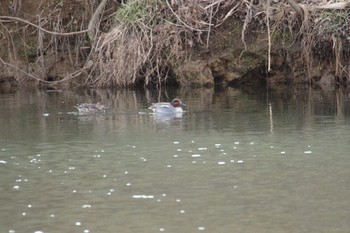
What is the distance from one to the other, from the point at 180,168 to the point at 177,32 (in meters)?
10.7

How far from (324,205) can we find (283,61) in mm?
13151

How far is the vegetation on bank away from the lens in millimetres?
20172

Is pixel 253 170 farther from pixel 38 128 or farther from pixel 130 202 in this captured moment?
pixel 38 128

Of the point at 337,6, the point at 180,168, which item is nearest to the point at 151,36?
the point at 337,6

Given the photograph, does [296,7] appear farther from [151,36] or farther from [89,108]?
[89,108]

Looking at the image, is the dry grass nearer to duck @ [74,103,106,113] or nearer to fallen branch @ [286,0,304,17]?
fallen branch @ [286,0,304,17]

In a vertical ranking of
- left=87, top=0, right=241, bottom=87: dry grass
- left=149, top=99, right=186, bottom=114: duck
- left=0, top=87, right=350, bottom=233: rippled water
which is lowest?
left=0, top=87, right=350, bottom=233: rippled water

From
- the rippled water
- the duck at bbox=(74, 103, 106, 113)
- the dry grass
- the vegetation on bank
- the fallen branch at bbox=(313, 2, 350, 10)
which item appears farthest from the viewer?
the dry grass

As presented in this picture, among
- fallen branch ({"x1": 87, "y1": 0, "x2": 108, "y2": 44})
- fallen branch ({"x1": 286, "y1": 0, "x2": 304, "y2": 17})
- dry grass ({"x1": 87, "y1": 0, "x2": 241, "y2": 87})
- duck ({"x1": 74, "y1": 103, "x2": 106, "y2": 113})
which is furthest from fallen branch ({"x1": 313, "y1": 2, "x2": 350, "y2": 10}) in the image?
duck ({"x1": 74, "y1": 103, "x2": 106, "y2": 113})

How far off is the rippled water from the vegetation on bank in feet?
11.1

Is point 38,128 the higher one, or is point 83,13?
point 83,13

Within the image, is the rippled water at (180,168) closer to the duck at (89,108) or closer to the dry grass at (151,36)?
the duck at (89,108)

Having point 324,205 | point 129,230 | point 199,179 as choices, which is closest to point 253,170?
point 199,179

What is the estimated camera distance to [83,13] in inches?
900
